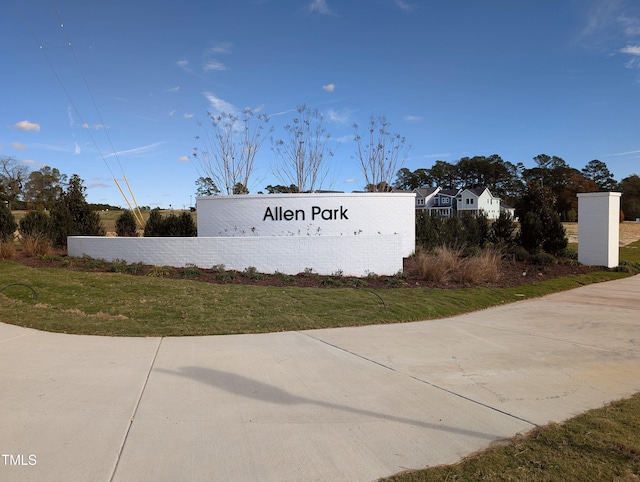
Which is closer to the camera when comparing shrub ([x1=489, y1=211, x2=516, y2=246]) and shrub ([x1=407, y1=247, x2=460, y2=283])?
shrub ([x1=407, y1=247, x2=460, y2=283])

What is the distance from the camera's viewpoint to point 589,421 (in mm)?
4137

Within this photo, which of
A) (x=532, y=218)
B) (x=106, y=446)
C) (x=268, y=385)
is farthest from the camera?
(x=532, y=218)

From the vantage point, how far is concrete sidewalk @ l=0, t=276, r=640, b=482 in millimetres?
3547

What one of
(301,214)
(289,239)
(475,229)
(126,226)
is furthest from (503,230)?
(126,226)

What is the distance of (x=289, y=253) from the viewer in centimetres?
1418

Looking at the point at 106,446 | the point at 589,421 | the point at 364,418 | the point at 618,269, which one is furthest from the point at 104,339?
the point at 618,269

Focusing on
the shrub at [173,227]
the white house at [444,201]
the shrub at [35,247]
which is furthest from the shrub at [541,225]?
the white house at [444,201]

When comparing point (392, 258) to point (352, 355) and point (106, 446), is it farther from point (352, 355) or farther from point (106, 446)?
point (106, 446)

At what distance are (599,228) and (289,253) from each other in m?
12.4

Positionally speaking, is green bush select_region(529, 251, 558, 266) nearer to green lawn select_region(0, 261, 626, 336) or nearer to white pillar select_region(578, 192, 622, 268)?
white pillar select_region(578, 192, 622, 268)

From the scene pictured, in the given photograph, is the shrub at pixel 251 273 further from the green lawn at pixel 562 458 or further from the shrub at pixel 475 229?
the shrub at pixel 475 229

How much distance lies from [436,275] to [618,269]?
8744 millimetres

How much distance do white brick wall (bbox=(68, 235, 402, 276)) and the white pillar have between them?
348 inches

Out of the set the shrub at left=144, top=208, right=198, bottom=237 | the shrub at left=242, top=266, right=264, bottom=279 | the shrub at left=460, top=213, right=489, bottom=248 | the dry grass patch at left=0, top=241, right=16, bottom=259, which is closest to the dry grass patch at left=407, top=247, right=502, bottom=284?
the shrub at left=242, top=266, right=264, bottom=279
